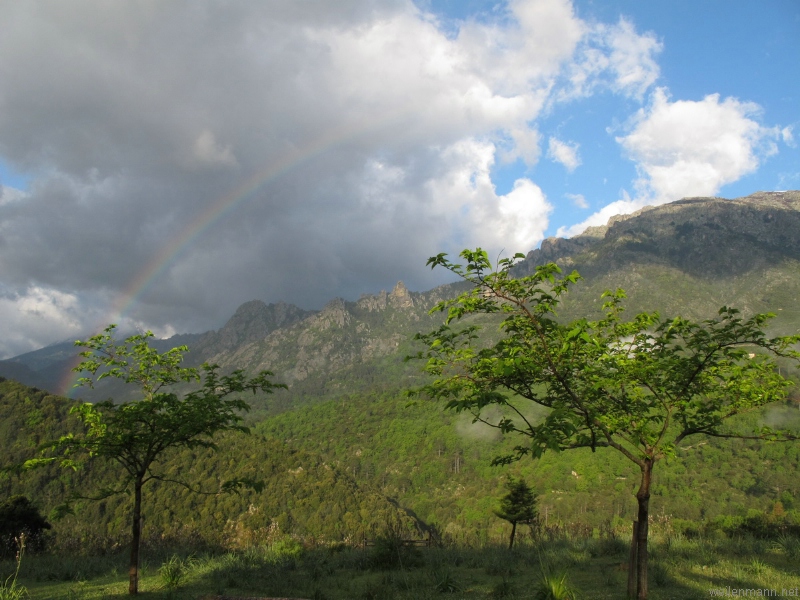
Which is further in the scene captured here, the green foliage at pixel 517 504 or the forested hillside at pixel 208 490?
the forested hillside at pixel 208 490

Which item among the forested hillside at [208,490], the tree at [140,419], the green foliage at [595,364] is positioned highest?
the green foliage at [595,364]

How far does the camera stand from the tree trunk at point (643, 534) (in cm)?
704

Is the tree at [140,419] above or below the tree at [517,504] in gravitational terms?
above

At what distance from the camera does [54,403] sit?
74938 millimetres

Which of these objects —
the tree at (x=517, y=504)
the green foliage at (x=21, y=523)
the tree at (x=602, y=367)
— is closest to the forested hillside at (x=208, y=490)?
the tree at (x=517, y=504)

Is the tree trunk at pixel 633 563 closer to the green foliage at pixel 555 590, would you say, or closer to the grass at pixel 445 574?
the grass at pixel 445 574

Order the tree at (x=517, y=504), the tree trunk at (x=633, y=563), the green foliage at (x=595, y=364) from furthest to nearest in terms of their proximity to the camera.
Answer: the tree at (x=517, y=504)
the tree trunk at (x=633, y=563)
the green foliage at (x=595, y=364)

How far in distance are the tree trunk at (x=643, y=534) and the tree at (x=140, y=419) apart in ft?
22.9

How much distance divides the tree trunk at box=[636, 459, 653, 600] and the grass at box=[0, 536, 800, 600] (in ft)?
3.24

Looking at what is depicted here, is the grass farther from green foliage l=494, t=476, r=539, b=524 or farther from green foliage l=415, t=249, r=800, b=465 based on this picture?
green foliage l=494, t=476, r=539, b=524

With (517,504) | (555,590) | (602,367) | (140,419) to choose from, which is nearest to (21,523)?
(140,419)

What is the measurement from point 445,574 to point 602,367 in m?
5.71

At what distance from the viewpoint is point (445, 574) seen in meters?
9.61

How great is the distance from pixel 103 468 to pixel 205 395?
79.4 m
